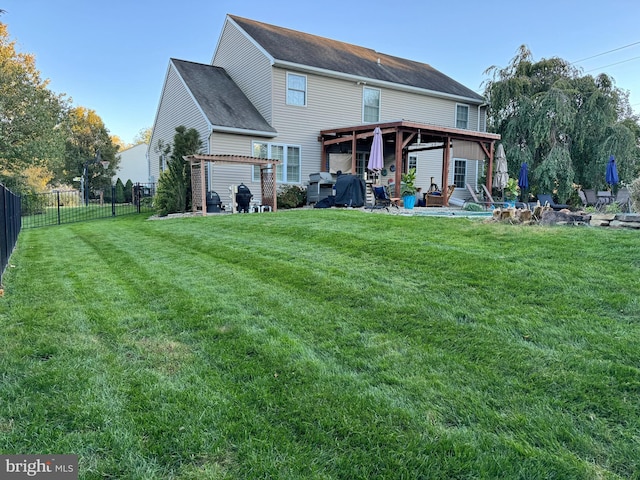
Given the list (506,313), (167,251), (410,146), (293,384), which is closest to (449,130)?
(410,146)

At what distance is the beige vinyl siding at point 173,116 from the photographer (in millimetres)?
15031

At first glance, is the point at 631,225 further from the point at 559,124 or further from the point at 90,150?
the point at 90,150

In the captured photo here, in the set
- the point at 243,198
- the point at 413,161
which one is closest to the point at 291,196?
the point at 243,198

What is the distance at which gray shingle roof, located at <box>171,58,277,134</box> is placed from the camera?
563 inches

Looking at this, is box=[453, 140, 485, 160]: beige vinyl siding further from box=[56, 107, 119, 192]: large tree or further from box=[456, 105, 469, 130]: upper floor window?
box=[56, 107, 119, 192]: large tree

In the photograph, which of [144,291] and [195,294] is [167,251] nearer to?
[144,291]

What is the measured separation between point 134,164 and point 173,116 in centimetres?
2675

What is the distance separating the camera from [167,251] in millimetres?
→ 6559

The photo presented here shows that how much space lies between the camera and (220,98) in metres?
15.5

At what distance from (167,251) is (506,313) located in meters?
5.10

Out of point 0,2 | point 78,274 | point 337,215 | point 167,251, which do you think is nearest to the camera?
point 0,2

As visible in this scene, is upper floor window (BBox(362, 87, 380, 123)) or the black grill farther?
upper floor window (BBox(362, 87, 380, 123))

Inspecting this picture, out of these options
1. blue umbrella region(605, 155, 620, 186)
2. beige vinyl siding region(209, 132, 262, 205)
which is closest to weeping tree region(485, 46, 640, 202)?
blue umbrella region(605, 155, 620, 186)

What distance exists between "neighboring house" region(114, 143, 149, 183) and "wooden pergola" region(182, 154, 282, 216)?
30.0 m
